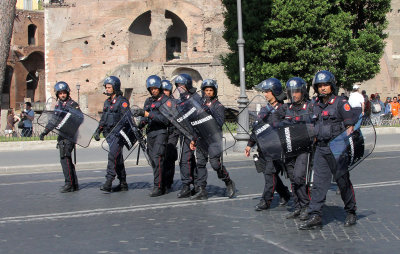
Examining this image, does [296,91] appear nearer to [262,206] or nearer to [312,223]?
[262,206]

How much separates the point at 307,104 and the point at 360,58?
71.4 feet

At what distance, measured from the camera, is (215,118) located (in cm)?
945

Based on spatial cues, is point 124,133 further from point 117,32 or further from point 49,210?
point 117,32

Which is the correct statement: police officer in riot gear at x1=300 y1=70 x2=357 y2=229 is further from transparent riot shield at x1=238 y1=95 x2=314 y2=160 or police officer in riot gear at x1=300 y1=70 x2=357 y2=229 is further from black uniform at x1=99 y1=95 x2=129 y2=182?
black uniform at x1=99 y1=95 x2=129 y2=182

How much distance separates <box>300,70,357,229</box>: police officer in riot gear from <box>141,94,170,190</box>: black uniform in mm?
3180

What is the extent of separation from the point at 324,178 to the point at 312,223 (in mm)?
547

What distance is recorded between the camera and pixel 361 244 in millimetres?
6812

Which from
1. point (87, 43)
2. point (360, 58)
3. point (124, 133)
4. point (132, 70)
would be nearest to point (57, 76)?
point (87, 43)

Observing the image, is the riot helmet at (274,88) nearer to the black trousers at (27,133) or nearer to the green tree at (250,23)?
the black trousers at (27,133)

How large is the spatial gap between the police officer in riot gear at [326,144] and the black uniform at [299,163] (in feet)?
1.00

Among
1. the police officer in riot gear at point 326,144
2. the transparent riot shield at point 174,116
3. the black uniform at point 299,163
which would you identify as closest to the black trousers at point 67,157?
the transparent riot shield at point 174,116

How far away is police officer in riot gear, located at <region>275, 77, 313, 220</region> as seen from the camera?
317 inches

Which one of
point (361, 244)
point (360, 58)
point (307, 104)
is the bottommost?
point (361, 244)

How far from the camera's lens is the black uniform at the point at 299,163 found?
26.5 feet
